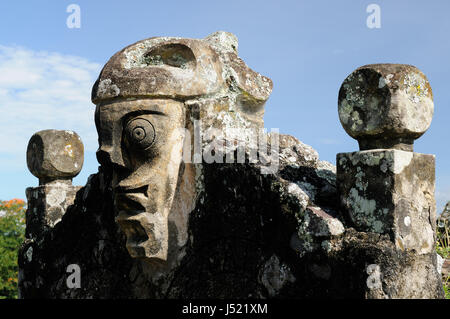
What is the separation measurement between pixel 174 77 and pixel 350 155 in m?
1.40

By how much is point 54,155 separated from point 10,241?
643 centimetres

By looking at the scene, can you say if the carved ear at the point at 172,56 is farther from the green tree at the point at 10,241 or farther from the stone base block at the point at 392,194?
the green tree at the point at 10,241

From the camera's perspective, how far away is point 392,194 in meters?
3.13

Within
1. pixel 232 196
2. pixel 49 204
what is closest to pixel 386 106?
pixel 232 196

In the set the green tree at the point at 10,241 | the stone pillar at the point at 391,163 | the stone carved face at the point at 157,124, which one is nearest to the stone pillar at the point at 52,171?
the stone carved face at the point at 157,124

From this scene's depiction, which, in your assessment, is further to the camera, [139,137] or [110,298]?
[110,298]

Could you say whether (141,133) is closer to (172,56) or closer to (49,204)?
(172,56)

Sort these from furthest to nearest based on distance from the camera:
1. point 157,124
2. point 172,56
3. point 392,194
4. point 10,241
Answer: point 10,241, point 172,56, point 157,124, point 392,194

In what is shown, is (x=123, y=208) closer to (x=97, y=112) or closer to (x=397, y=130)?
(x=97, y=112)

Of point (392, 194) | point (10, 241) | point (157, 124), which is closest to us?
point (392, 194)

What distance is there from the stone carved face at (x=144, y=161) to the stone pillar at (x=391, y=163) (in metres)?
1.22

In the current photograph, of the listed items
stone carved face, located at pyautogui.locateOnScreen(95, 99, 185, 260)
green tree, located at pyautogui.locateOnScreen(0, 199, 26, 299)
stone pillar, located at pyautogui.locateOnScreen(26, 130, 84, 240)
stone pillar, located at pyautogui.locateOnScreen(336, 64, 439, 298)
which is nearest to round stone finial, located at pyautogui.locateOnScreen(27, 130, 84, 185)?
stone pillar, located at pyautogui.locateOnScreen(26, 130, 84, 240)

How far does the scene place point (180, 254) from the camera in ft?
13.1
